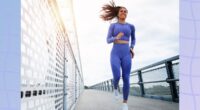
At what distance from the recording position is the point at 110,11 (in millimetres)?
6152

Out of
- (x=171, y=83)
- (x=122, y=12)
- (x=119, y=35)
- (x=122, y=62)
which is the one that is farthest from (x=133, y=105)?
(x=122, y=12)

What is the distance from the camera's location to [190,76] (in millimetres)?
3270

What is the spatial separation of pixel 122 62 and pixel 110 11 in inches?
32.2

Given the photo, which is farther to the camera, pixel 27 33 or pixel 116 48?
pixel 116 48

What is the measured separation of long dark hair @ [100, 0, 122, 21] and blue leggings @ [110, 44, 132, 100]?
1.51 feet

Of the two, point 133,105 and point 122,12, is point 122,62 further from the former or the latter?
point 133,105

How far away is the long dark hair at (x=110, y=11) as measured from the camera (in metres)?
6.07

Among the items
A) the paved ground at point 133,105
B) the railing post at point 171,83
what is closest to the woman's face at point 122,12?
the paved ground at point 133,105

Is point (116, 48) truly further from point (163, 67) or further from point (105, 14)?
point (163, 67)

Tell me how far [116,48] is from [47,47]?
1.85 meters

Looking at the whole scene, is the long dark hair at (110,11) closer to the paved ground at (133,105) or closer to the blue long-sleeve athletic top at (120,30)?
the blue long-sleeve athletic top at (120,30)

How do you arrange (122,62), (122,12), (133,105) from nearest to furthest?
(122,12)
(122,62)
(133,105)

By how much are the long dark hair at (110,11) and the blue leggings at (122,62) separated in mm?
459

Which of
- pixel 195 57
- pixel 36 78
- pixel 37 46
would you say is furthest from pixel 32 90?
pixel 195 57
